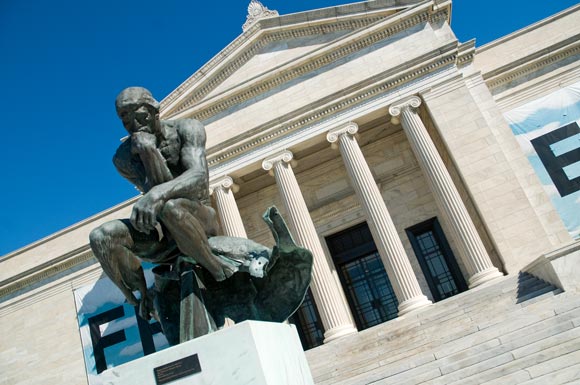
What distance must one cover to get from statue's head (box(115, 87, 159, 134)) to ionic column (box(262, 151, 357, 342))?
9.98 meters

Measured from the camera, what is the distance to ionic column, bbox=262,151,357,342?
13688 mm

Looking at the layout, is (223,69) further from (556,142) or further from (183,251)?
(183,251)

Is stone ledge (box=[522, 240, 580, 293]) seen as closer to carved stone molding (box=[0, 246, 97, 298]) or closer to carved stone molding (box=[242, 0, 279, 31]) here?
carved stone molding (box=[242, 0, 279, 31])

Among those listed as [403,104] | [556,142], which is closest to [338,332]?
[403,104]

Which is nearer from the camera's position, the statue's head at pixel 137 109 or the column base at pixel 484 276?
the statue's head at pixel 137 109

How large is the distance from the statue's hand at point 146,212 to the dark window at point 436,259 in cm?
1525

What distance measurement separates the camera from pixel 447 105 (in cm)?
1487

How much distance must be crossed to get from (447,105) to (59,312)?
1749 cm

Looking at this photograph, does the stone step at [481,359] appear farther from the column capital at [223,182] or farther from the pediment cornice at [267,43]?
the pediment cornice at [267,43]

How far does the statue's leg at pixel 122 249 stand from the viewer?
8.74ft

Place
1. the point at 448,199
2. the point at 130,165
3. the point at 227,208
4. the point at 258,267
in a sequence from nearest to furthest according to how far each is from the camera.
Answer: the point at 258,267
the point at 130,165
the point at 448,199
the point at 227,208

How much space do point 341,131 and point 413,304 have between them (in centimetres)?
600

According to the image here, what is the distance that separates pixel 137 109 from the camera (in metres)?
2.99

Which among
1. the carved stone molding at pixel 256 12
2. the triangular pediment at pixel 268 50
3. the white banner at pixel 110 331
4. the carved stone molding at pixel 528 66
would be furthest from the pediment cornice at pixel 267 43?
the white banner at pixel 110 331
